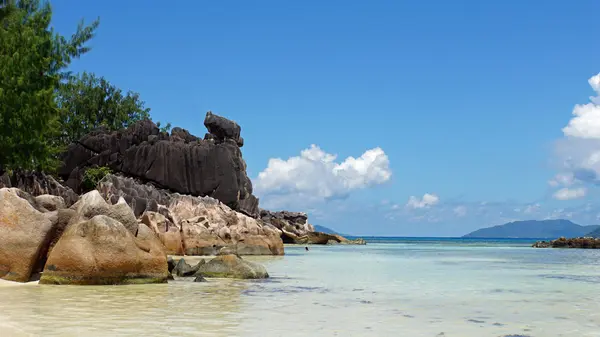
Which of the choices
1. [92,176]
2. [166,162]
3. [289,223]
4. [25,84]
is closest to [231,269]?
[25,84]

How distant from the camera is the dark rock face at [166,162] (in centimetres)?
6831

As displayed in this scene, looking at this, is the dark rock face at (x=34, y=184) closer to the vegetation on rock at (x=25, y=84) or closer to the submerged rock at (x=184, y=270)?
the vegetation on rock at (x=25, y=84)

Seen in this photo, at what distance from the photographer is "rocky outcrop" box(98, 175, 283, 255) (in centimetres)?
4059

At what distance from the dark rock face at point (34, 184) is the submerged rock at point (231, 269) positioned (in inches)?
651

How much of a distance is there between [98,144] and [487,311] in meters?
62.2

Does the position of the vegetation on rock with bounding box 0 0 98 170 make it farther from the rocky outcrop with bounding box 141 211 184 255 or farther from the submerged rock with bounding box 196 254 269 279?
the submerged rock with bounding box 196 254 269 279

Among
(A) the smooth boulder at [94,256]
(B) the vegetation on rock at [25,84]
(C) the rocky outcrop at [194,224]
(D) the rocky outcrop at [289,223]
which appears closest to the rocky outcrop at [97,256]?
(A) the smooth boulder at [94,256]

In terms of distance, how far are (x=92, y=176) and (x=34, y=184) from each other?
2846cm

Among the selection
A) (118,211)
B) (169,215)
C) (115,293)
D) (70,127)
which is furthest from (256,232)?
(70,127)

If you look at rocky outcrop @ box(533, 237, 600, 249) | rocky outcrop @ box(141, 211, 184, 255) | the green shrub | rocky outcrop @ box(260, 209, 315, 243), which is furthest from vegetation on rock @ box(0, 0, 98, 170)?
rocky outcrop @ box(533, 237, 600, 249)

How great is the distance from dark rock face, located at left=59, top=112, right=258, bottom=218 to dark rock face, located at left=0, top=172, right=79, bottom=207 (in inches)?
1024

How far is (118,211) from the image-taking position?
1873 centimetres

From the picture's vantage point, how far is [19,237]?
17281 millimetres

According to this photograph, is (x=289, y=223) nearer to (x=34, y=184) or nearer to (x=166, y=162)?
(x=166, y=162)
